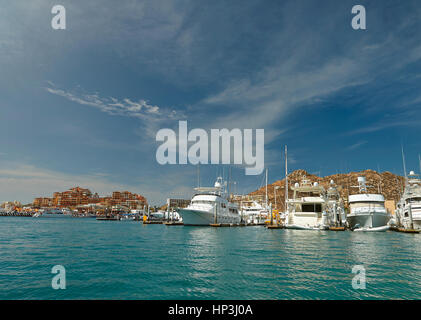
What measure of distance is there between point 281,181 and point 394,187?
76.5 meters

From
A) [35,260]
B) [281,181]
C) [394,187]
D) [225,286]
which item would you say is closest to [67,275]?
[35,260]

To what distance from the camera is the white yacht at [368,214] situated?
46.9 meters

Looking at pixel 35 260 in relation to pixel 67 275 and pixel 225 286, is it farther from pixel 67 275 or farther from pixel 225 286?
pixel 225 286

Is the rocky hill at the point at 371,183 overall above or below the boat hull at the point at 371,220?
above

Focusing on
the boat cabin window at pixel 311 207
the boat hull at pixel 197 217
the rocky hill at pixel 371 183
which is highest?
the rocky hill at pixel 371 183

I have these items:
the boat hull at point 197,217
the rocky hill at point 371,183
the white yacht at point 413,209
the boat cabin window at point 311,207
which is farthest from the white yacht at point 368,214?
the rocky hill at point 371,183

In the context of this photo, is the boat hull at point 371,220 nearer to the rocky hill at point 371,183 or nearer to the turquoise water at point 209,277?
the turquoise water at point 209,277

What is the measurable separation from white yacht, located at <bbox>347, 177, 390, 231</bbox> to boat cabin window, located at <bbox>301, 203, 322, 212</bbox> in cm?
646

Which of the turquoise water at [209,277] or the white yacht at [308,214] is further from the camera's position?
the white yacht at [308,214]

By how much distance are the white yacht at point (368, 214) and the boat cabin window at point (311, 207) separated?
6.46 m

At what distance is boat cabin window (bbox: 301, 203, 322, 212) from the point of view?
52.1m

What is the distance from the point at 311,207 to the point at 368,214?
34.7 feet
